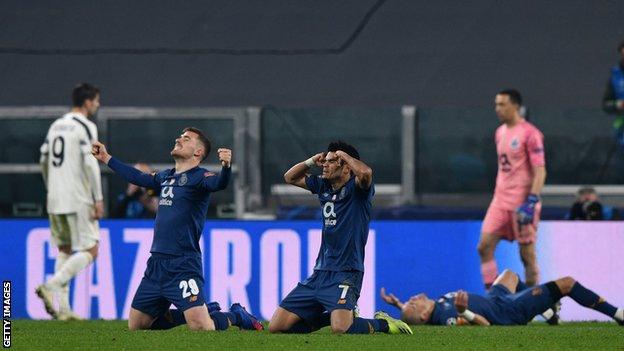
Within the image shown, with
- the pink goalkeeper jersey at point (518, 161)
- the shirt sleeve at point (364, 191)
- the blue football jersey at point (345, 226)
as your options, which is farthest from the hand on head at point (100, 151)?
the pink goalkeeper jersey at point (518, 161)

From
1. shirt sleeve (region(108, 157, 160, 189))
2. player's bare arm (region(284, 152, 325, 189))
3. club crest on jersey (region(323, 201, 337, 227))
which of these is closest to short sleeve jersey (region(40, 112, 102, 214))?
shirt sleeve (region(108, 157, 160, 189))

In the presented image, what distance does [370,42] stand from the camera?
16.5m

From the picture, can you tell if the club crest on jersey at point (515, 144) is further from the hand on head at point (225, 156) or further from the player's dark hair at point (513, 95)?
the hand on head at point (225, 156)

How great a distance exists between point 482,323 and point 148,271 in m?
2.79

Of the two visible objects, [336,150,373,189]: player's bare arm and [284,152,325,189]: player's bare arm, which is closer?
[336,150,373,189]: player's bare arm

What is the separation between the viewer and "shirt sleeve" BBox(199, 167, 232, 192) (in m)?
10.6

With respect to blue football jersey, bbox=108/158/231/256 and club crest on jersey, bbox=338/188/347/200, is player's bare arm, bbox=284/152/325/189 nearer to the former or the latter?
club crest on jersey, bbox=338/188/347/200

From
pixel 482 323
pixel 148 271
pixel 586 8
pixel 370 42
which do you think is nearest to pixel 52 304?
pixel 148 271

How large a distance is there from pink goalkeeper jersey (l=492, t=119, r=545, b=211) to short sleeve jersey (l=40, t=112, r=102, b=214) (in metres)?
3.51

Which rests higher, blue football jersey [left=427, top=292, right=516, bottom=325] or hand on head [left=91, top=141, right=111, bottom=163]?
hand on head [left=91, top=141, right=111, bottom=163]

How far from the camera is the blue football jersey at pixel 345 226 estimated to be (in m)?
11.0

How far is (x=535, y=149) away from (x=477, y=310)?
6.10ft

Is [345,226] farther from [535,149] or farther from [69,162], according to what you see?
[69,162]

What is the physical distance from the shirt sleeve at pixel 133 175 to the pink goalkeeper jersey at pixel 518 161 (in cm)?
368
